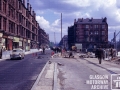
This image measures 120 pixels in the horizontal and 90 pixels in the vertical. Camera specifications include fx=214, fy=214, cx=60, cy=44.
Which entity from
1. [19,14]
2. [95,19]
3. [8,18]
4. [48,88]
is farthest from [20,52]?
[95,19]

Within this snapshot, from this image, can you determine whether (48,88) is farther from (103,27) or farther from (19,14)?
(103,27)

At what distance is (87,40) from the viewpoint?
10019cm

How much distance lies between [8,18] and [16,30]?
30.0 ft

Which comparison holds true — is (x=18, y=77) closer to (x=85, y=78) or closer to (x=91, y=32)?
(x=85, y=78)

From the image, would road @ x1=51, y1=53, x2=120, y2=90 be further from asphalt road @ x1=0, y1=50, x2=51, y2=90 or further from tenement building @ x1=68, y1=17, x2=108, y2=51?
tenement building @ x1=68, y1=17, x2=108, y2=51

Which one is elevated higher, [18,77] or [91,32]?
[91,32]

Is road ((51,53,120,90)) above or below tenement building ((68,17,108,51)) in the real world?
below

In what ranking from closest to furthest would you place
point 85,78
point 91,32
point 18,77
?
point 85,78 → point 18,77 → point 91,32

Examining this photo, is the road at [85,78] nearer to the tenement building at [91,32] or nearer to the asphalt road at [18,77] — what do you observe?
the asphalt road at [18,77]

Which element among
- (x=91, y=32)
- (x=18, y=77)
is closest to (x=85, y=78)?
(x=18, y=77)

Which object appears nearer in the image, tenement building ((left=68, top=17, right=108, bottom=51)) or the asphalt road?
the asphalt road

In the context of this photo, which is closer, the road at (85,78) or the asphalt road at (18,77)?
the road at (85,78)

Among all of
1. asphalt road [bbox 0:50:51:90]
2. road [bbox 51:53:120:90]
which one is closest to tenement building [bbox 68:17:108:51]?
asphalt road [bbox 0:50:51:90]

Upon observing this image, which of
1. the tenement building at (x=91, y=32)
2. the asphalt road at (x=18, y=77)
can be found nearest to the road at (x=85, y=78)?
the asphalt road at (x=18, y=77)
